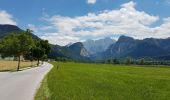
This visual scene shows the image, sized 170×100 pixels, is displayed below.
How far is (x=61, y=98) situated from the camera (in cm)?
1895

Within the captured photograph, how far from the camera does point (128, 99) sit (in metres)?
19.1

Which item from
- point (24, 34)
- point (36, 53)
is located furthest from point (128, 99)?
point (36, 53)

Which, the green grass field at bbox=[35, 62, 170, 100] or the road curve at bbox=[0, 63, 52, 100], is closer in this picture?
the road curve at bbox=[0, 63, 52, 100]

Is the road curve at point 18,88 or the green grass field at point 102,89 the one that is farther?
the green grass field at point 102,89

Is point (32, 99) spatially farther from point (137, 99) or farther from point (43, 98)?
point (137, 99)

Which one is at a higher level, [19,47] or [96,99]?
[19,47]

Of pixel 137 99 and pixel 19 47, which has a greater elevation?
pixel 19 47

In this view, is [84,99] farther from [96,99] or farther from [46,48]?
[46,48]

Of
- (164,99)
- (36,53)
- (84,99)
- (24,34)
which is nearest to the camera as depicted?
(84,99)

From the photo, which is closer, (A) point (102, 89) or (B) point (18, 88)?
(B) point (18, 88)

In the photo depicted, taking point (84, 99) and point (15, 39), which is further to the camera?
point (15, 39)

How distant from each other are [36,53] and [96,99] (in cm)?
11202

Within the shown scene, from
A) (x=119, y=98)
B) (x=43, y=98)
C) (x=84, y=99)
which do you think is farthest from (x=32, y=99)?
(x=119, y=98)

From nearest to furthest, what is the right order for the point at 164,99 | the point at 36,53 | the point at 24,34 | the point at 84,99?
the point at 84,99 < the point at 164,99 < the point at 24,34 < the point at 36,53
